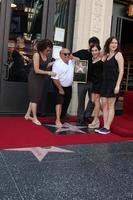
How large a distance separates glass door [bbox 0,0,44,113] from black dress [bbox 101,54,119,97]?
2131mm

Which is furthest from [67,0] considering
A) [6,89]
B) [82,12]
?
[6,89]

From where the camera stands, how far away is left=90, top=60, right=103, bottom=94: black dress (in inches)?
285

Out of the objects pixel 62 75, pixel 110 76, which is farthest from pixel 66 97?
pixel 110 76

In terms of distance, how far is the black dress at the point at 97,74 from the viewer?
724 centimetres

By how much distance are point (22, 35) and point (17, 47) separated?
0.30 m

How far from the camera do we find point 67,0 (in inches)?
338

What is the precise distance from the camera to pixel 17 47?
809 centimetres

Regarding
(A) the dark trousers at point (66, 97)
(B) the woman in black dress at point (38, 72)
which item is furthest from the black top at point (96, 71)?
(B) the woman in black dress at point (38, 72)

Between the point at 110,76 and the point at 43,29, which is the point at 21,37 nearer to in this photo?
the point at 43,29

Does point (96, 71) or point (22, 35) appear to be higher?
point (22, 35)

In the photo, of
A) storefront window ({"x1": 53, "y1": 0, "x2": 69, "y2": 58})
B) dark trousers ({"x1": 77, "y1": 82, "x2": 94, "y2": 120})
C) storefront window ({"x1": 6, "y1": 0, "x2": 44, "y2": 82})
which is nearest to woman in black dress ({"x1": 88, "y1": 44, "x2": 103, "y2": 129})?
dark trousers ({"x1": 77, "y1": 82, "x2": 94, "y2": 120})

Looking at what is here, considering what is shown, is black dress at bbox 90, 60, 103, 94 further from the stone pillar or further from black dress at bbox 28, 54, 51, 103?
the stone pillar

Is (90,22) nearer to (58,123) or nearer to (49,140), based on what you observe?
(58,123)

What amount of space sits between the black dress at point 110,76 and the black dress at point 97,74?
422 millimetres
